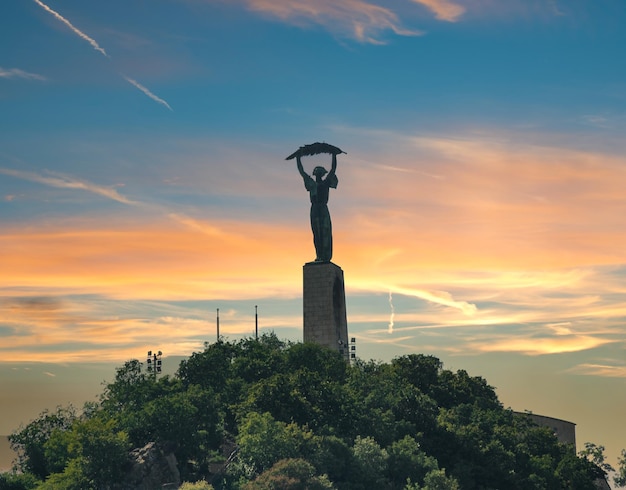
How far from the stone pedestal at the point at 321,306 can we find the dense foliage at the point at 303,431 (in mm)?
3902

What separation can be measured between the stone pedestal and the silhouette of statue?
1.62m

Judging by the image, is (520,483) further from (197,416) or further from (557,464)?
(197,416)

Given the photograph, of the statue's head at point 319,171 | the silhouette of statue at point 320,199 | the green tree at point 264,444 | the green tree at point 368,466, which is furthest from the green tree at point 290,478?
the statue's head at point 319,171

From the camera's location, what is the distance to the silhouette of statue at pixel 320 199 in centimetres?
9869

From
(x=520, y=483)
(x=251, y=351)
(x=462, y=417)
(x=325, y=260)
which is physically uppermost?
(x=325, y=260)

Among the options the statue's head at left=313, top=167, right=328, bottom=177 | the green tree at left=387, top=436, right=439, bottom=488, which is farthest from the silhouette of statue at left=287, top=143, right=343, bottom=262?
the green tree at left=387, top=436, right=439, bottom=488

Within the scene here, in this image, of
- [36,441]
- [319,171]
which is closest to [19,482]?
[36,441]

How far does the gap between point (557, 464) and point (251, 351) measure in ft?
99.1

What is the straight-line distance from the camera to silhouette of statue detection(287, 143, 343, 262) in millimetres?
98688

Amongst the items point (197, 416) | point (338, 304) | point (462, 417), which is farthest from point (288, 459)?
point (338, 304)

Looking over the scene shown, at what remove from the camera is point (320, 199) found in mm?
99062

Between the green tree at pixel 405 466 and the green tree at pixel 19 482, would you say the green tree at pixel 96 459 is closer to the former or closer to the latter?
the green tree at pixel 19 482

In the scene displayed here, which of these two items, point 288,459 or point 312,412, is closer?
point 288,459

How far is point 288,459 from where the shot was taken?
70.4 m
